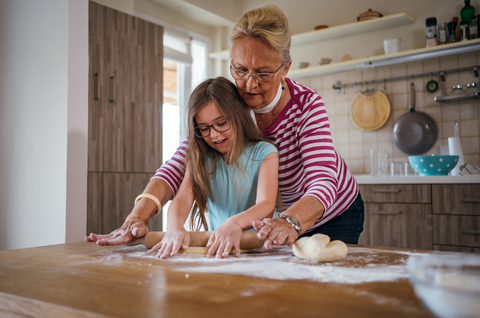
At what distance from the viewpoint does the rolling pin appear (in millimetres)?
913

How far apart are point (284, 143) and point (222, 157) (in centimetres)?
21

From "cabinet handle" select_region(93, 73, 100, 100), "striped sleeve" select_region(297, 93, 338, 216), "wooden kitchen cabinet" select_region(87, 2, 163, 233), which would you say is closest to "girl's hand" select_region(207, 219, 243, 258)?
"striped sleeve" select_region(297, 93, 338, 216)

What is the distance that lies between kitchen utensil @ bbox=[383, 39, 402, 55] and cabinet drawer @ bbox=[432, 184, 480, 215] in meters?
1.13

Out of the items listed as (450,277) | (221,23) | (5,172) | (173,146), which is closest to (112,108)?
(5,172)

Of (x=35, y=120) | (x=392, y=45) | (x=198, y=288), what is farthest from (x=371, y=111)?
(x=198, y=288)

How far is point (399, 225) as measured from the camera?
104 inches

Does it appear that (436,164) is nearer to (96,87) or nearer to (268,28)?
(268,28)

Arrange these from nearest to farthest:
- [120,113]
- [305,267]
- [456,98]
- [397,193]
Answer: [305,267]
[120,113]
[397,193]
[456,98]

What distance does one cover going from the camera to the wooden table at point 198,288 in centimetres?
48

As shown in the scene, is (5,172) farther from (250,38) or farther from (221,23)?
(221,23)

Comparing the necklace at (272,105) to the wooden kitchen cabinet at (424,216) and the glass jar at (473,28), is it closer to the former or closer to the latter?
the wooden kitchen cabinet at (424,216)

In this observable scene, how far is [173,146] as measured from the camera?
3.79m

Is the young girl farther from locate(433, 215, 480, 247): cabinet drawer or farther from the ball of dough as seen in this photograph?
locate(433, 215, 480, 247): cabinet drawer

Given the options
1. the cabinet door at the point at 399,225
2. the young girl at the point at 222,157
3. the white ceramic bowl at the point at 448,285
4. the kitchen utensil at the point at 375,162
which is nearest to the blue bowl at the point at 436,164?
the cabinet door at the point at 399,225
